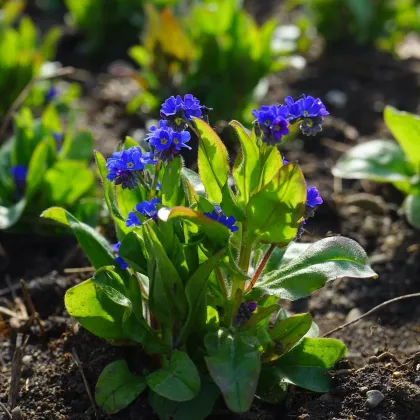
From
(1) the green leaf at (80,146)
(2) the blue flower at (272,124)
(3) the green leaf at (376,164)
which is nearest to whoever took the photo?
(2) the blue flower at (272,124)

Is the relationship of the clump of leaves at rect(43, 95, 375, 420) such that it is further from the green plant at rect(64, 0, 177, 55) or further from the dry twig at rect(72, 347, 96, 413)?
the green plant at rect(64, 0, 177, 55)

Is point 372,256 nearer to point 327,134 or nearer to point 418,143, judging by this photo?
point 418,143

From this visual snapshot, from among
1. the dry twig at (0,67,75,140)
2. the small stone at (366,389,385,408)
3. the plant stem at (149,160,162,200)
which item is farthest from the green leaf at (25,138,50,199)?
the small stone at (366,389,385,408)

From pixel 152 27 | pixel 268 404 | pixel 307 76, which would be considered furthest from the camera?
pixel 307 76

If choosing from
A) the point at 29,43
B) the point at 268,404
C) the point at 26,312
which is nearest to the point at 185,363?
the point at 268,404

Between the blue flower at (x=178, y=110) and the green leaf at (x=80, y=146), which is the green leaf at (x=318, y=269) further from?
the green leaf at (x=80, y=146)

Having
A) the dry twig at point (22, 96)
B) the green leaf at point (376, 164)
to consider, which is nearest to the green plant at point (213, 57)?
the dry twig at point (22, 96)
